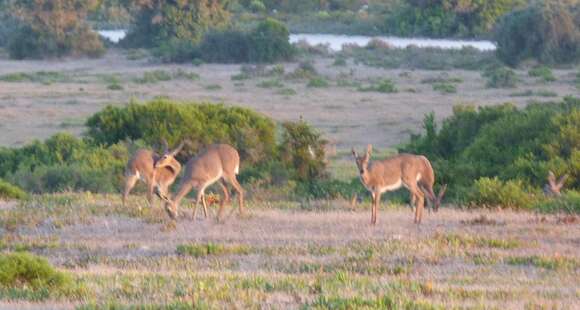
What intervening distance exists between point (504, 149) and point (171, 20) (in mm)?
41302

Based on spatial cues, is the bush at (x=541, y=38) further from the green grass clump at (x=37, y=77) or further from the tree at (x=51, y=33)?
the tree at (x=51, y=33)

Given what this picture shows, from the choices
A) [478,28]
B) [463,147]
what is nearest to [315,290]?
[463,147]

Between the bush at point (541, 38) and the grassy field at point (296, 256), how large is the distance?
36.8 m

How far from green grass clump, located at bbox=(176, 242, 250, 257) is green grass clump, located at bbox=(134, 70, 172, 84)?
33.6 m

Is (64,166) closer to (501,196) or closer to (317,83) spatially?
(501,196)

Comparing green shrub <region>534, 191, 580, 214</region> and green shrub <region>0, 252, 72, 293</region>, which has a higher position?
green shrub <region>0, 252, 72, 293</region>

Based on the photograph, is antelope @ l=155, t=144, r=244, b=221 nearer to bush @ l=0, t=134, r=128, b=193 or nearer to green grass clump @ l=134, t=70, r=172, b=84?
bush @ l=0, t=134, r=128, b=193

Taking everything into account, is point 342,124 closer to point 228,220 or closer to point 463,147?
point 463,147

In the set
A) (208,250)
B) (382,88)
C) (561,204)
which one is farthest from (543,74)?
(208,250)

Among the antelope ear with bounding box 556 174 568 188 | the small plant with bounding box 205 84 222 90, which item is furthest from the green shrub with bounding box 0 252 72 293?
the small plant with bounding box 205 84 222 90

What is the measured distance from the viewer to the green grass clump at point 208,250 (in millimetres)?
12422

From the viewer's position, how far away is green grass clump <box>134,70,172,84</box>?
46.1 meters

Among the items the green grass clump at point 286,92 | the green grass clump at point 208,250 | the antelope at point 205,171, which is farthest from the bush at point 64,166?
the green grass clump at point 286,92

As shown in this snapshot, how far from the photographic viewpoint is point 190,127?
2512 centimetres
